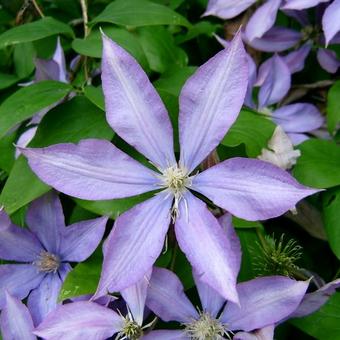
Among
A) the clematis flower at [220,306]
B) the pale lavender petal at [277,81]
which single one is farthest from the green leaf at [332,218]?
the pale lavender petal at [277,81]

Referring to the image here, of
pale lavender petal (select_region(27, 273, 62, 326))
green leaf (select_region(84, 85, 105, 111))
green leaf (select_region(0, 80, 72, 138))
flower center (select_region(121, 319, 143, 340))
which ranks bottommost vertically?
pale lavender petal (select_region(27, 273, 62, 326))

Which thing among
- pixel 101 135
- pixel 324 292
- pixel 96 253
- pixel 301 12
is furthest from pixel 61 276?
pixel 301 12

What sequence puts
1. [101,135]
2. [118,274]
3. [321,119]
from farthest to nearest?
[321,119]
[101,135]
[118,274]

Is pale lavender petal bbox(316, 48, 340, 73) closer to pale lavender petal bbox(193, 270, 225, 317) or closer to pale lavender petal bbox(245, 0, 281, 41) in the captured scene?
pale lavender petal bbox(245, 0, 281, 41)

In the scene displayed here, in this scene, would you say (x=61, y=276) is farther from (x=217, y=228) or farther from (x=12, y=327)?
(x=217, y=228)

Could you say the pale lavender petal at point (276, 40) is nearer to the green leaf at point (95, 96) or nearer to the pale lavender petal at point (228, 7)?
the pale lavender petal at point (228, 7)

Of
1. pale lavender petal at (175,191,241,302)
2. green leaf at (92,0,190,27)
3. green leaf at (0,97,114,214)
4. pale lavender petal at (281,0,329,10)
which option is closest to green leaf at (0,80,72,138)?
green leaf at (0,97,114,214)
